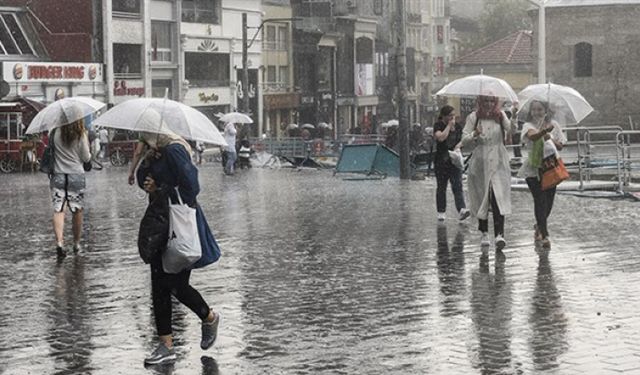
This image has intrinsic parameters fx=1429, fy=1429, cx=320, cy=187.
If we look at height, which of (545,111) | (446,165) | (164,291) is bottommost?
(164,291)

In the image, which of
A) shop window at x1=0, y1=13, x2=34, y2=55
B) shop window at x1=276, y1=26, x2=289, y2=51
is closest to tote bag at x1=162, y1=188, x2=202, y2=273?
shop window at x1=0, y1=13, x2=34, y2=55

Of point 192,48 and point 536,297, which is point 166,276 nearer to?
point 536,297

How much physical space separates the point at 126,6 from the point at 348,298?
51568 millimetres

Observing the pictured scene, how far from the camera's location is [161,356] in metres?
9.02

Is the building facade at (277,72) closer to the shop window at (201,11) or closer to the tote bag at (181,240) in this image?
the shop window at (201,11)

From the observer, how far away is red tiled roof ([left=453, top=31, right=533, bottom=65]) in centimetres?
8681

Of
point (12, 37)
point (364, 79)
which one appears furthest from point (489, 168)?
point (364, 79)

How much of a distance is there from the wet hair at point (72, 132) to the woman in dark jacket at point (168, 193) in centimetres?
625

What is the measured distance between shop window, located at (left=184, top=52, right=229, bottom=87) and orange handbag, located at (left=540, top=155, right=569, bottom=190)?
168 ft

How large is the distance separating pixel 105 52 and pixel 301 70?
2065 centimetres

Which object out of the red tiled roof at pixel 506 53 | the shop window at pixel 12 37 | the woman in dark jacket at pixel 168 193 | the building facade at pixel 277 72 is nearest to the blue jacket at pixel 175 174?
the woman in dark jacket at pixel 168 193

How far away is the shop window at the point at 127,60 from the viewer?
6159 cm

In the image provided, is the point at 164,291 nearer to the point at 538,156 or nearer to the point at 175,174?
the point at 175,174

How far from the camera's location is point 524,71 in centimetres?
8712
